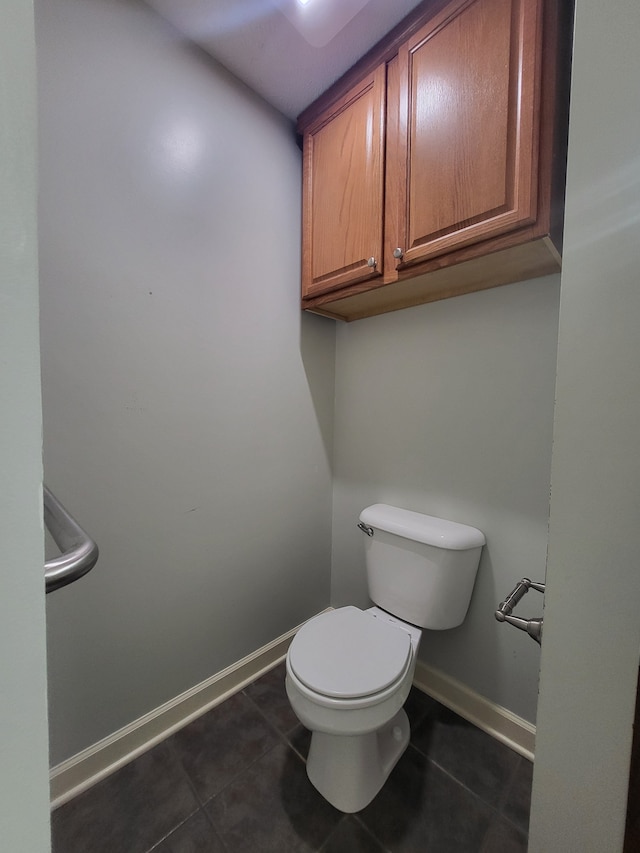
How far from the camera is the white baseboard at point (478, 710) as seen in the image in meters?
1.09

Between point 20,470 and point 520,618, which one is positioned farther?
point 520,618

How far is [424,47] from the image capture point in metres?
0.97

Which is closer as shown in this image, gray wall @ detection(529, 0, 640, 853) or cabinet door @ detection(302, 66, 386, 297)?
gray wall @ detection(529, 0, 640, 853)

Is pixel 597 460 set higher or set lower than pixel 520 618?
higher

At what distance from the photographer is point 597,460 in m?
0.40

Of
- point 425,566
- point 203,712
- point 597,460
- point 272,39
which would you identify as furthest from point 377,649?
point 272,39

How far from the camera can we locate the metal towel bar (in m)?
0.37

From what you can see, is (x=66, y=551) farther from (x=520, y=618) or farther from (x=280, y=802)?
(x=280, y=802)

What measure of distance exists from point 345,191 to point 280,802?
6.68 feet

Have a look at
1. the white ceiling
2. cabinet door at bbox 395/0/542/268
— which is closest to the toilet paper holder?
cabinet door at bbox 395/0/542/268

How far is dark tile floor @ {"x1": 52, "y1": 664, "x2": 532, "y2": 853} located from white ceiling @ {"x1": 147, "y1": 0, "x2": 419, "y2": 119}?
93.0 inches

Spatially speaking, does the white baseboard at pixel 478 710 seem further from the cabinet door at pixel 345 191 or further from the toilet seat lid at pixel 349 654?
the cabinet door at pixel 345 191

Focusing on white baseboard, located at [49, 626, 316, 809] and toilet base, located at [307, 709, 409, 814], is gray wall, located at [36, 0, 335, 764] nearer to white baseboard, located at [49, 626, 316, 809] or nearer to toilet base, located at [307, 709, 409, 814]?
white baseboard, located at [49, 626, 316, 809]

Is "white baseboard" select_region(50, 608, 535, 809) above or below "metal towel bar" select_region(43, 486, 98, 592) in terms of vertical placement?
below
